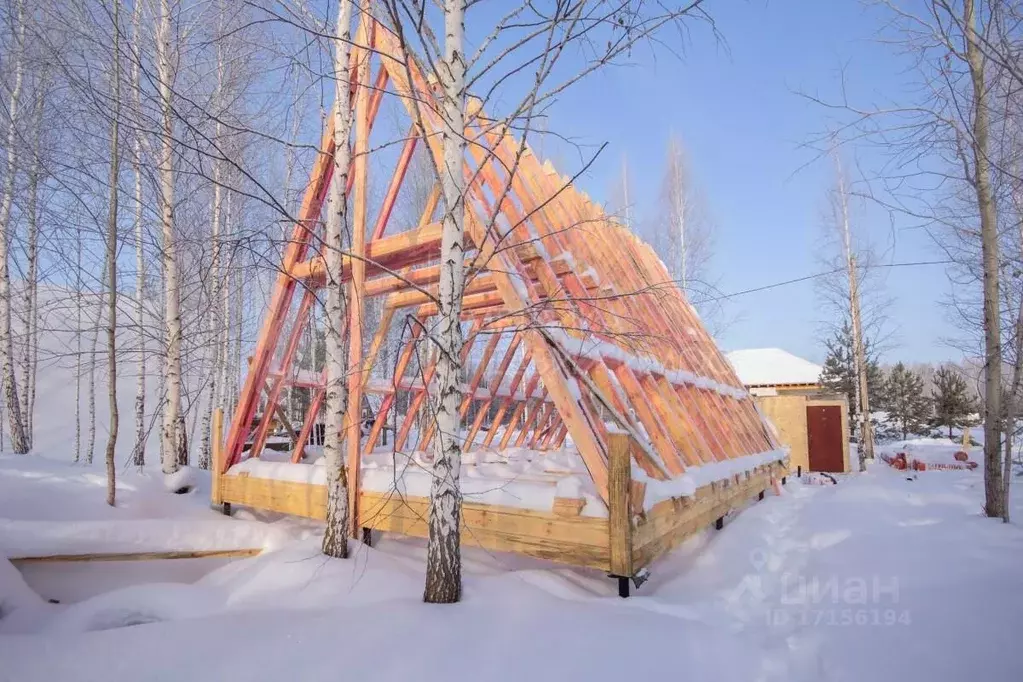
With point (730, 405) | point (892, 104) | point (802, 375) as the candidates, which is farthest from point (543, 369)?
point (802, 375)

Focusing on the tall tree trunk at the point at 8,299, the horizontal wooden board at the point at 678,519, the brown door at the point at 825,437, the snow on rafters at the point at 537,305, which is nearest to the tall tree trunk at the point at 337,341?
the snow on rafters at the point at 537,305

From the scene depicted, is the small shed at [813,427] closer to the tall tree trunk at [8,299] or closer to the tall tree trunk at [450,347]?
the tall tree trunk at [450,347]

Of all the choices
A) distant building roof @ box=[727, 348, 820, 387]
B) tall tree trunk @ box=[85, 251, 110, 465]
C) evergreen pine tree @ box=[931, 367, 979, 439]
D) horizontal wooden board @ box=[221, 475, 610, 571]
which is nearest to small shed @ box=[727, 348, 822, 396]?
distant building roof @ box=[727, 348, 820, 387]

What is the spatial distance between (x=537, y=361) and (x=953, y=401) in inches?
868

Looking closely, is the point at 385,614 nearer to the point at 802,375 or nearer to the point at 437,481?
the point at 437,481

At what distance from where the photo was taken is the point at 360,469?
458 cm

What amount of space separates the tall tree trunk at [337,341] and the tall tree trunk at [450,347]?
118cm

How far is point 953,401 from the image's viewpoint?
63.0 feet

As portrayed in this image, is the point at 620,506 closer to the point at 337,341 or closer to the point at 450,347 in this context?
the point at 450,347

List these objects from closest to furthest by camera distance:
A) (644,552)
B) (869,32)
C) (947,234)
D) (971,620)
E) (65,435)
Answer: (971,620), (644,552), (869,32), (947,234), (65,435)

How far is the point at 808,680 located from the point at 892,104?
4.01m

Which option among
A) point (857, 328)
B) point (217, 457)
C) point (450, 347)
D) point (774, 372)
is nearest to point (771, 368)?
point (774, 372)

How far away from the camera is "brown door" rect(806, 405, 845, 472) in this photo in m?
13.2

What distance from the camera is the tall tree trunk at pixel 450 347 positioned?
2889mm
